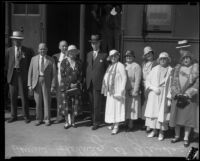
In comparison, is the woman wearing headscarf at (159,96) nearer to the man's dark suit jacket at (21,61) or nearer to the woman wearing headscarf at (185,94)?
the woman wearing headscarf at (185,94)

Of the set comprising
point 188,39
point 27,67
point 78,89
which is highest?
point 188,39

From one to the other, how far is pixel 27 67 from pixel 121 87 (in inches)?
56.0

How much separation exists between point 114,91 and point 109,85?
0.40 feet

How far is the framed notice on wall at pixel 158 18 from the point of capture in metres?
5.12

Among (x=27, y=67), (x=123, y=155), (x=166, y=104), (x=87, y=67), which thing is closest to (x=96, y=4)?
(x=87, y=67)

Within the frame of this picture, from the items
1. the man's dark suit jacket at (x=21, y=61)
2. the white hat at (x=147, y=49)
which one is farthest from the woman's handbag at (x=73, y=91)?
the white hat at (x=147, y=49)

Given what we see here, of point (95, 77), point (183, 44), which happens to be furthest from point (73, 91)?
point (183, 44)

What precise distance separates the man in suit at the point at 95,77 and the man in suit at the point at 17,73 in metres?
0.89

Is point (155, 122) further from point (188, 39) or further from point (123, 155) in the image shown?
point (188, 39)

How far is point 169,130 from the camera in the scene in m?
5.36

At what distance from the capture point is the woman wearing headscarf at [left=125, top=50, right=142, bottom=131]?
5471 mm

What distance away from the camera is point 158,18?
523 cm

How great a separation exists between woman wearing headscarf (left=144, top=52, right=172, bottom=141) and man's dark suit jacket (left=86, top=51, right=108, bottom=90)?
0.71 meters

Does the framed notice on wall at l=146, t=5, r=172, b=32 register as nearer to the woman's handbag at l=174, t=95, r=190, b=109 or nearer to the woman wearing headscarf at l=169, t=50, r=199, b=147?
the woman wearing headscarf at l=169, t=50, r=199, b=147
